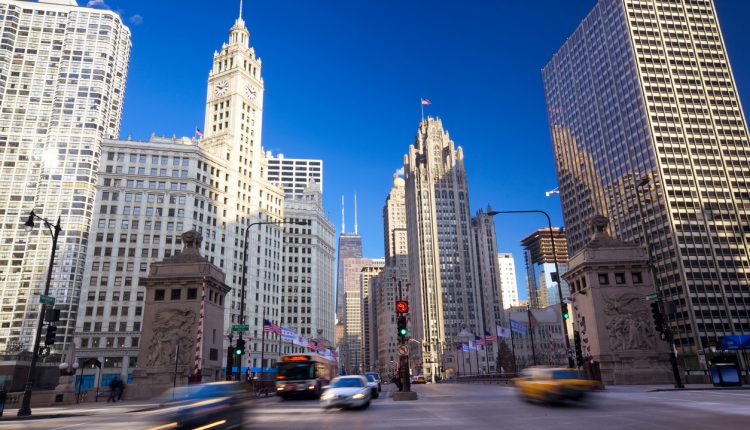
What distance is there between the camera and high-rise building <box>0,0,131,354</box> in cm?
10538

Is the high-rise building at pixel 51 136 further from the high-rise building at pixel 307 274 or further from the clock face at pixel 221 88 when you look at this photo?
the high-rise building at pixel 307 274

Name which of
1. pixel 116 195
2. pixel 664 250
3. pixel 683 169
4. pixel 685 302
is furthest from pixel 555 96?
pixel 116 195

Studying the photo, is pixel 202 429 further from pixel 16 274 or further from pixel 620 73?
pixel 620 73

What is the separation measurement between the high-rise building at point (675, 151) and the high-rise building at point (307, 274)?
84.4 meters

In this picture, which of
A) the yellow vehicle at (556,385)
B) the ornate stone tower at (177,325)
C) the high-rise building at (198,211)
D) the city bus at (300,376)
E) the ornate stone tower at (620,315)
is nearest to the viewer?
the yellow vehicle at (556,385)

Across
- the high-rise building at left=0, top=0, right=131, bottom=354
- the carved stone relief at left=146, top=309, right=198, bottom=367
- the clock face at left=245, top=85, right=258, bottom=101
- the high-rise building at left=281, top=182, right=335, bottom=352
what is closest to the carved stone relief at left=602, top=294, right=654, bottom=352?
the carved stone relief at left=146, top=309, right=198, bottom=367

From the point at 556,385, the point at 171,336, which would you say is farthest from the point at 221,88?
the point at 556,385

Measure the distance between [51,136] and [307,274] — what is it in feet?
233

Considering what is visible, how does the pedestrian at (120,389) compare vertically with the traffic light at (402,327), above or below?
below

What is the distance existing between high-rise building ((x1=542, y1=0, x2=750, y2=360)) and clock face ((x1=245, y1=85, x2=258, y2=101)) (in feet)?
317

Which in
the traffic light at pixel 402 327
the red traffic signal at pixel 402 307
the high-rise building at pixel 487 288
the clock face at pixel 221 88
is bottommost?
the traffic light at pixel 402 327

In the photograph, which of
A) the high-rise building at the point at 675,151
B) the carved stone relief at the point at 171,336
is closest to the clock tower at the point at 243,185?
the carved stone relief at the point at 171,336

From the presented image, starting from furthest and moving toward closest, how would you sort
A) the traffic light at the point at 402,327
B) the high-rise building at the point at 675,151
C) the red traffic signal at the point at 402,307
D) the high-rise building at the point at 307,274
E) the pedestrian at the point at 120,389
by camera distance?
1. the high-rise building at the point at 307,274
2. the high-rise building at the point at 675,151
3. the pedestrian at the point at 120,389
4. the red traffic signal at the point at 402,307
5. the traffic light at the point at 402,327

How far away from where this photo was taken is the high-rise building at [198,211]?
92.2 meters
